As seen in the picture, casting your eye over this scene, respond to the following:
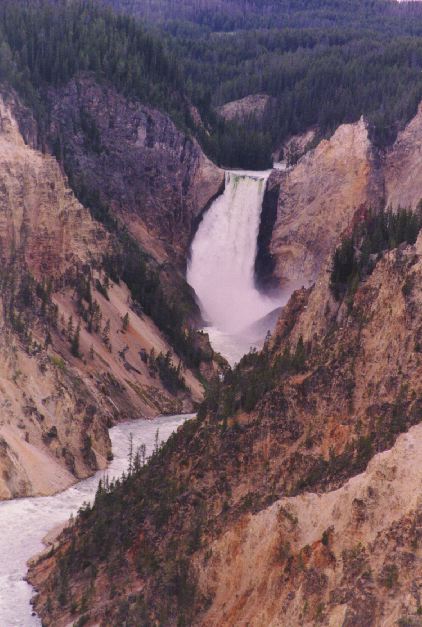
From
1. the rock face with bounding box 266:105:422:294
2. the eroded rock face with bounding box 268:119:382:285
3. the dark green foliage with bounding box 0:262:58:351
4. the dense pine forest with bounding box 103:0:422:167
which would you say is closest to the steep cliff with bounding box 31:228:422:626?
the dark green foliage with bounding box 0:262:58:351

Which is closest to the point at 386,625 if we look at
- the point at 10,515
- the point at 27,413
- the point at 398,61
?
the point at 10,515

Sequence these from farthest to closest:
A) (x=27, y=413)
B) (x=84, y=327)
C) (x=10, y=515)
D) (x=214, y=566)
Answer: (x=84, y=327) < (x=27, y=413) < (x=10, y=515) < (x=214, y=566)

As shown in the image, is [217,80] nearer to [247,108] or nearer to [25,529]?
[247,108]

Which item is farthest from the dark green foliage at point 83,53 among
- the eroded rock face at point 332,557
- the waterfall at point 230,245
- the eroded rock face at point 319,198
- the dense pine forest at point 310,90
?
the eroded rock face at point 332,557

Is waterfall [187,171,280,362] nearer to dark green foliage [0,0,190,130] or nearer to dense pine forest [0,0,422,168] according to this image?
dense pine forest [0,0,422,168]

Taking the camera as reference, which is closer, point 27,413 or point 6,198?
point 27,413

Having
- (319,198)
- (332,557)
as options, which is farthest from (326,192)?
(332,557)

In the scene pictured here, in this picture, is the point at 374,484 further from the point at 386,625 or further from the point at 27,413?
the point at 27,413
